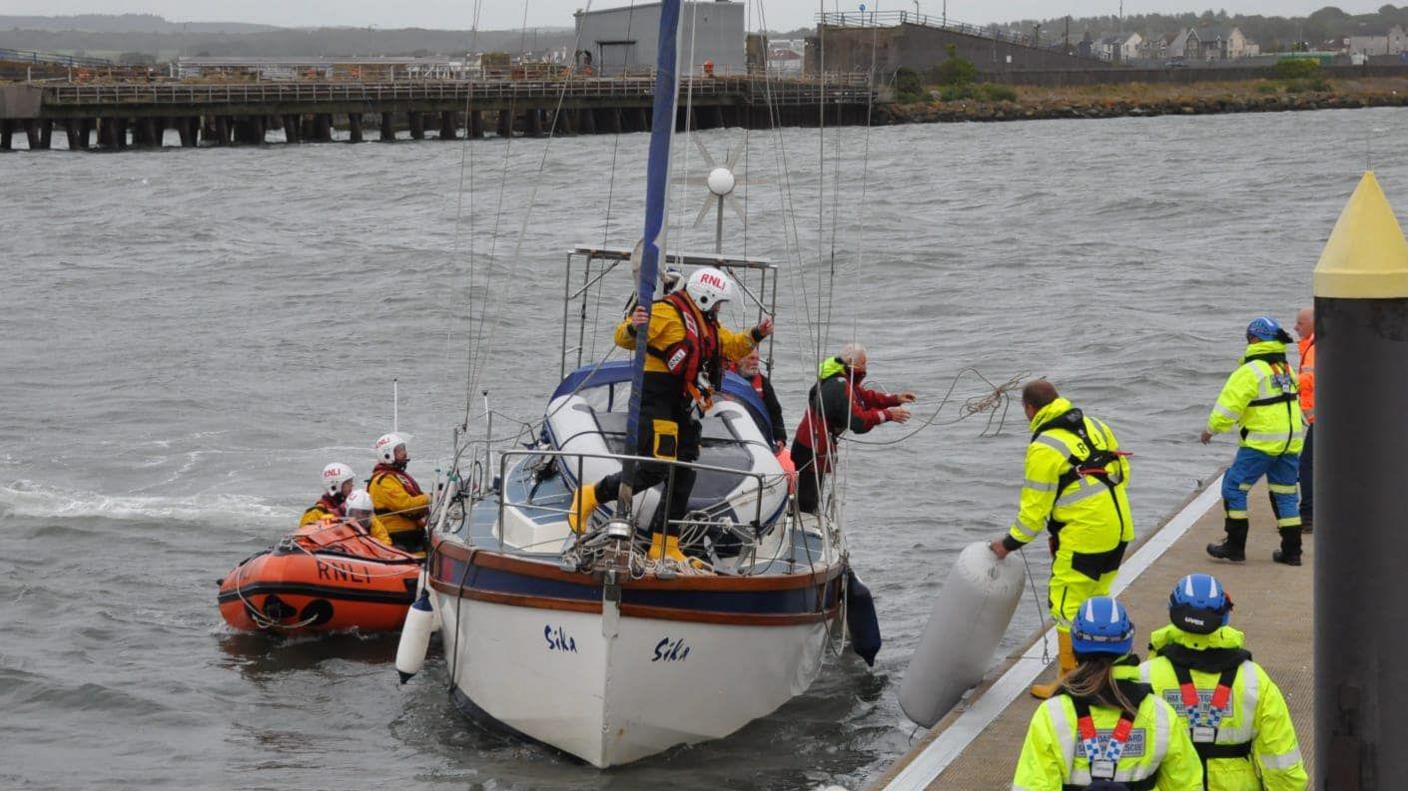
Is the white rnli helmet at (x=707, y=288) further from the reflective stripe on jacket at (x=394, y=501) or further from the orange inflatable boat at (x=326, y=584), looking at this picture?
the reflective stripe on jacket at (x=394, y=501)

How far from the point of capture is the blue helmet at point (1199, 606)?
5719 millimetres

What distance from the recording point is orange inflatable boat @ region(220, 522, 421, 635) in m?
11.9

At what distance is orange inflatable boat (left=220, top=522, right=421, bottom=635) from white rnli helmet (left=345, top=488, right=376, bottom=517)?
0.54 feet

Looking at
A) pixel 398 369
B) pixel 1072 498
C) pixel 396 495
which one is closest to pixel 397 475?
pixel 396 495

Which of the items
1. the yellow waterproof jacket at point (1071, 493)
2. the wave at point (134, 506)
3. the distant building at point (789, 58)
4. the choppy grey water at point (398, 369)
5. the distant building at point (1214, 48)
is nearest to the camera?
the yellow waterproof jacket at point (1071, 493)

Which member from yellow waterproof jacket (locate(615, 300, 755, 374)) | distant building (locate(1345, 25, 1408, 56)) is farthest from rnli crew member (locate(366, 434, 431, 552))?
distant building (locate(1345, 25, 1408, 56))

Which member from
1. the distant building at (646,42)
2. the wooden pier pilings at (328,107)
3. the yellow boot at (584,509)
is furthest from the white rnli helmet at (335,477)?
the distant building at (646,42)

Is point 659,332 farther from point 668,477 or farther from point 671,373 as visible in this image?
point 668,477

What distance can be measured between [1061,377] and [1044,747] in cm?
1757

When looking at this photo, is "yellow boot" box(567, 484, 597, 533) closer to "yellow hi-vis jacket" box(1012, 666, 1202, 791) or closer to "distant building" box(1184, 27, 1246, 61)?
"yellow hi-vis jacket" box(1012, 666, 1202, 791)

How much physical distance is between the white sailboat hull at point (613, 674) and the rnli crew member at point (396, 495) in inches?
117

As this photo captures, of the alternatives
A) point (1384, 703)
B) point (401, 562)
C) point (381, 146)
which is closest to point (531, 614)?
point (401, 562)

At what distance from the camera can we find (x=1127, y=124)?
A: 257 ft

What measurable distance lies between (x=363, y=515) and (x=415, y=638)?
234 cm
